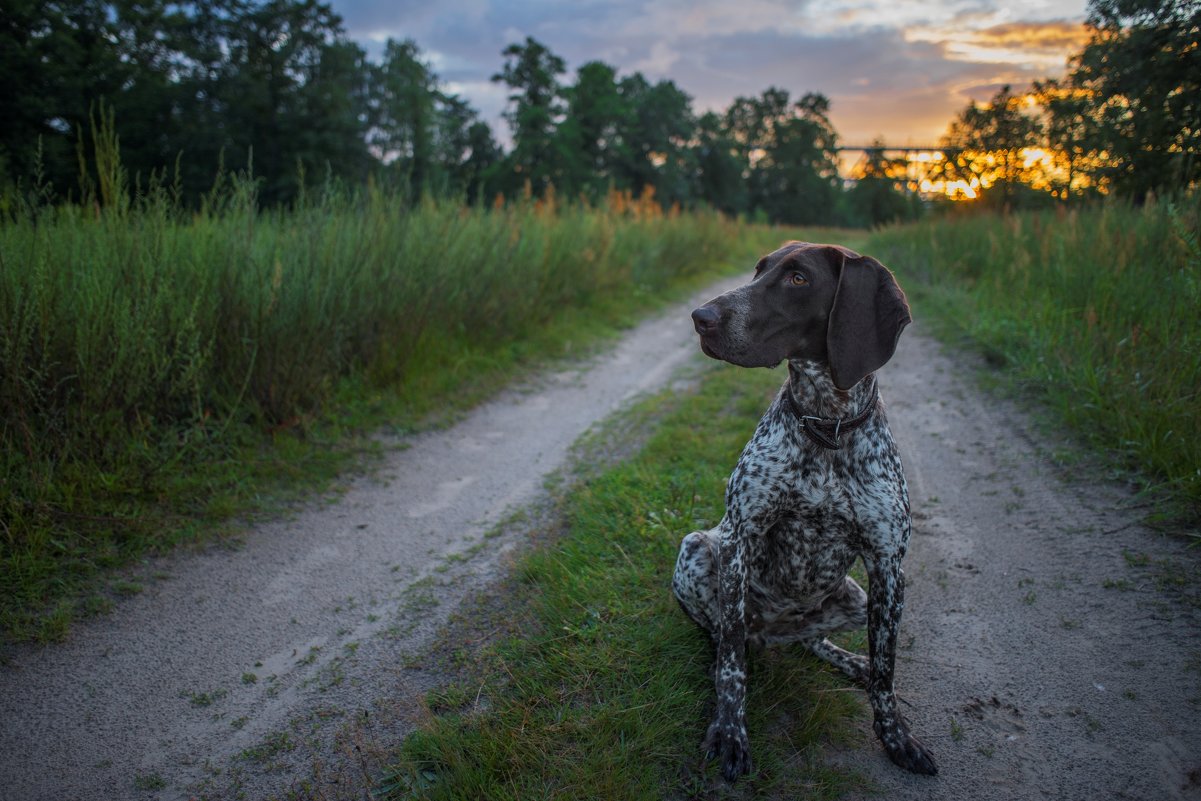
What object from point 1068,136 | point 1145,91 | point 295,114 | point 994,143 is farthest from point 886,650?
point 295,114

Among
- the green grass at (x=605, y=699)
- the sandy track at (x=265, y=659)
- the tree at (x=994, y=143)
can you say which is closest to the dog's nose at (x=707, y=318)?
the green grass at (x=605, y=699)

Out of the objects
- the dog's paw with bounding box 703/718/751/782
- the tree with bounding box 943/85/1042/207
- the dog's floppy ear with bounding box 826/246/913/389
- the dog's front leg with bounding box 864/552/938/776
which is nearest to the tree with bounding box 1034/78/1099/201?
the tree with bounding box 943/85/1042/207

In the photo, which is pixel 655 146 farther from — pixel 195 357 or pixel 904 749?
pixel 904 749

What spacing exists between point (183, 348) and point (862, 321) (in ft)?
14.4

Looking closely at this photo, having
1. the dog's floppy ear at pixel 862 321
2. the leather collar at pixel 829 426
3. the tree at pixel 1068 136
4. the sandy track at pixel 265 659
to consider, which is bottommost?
the sandy track at pixel 265 659

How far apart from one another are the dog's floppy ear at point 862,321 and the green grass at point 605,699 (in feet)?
4.29

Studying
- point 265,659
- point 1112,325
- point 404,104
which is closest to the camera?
point 265,659

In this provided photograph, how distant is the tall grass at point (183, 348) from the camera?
3.65m

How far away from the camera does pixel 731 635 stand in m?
2.58

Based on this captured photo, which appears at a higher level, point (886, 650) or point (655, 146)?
point (655, 146)

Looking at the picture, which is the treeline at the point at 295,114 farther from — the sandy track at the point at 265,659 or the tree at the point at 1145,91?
the tree at the point at 1145,91

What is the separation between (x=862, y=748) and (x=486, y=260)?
21.4 feet

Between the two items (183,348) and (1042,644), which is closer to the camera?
(1042,644)

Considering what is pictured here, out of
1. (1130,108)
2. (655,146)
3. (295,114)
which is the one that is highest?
(655,146)
